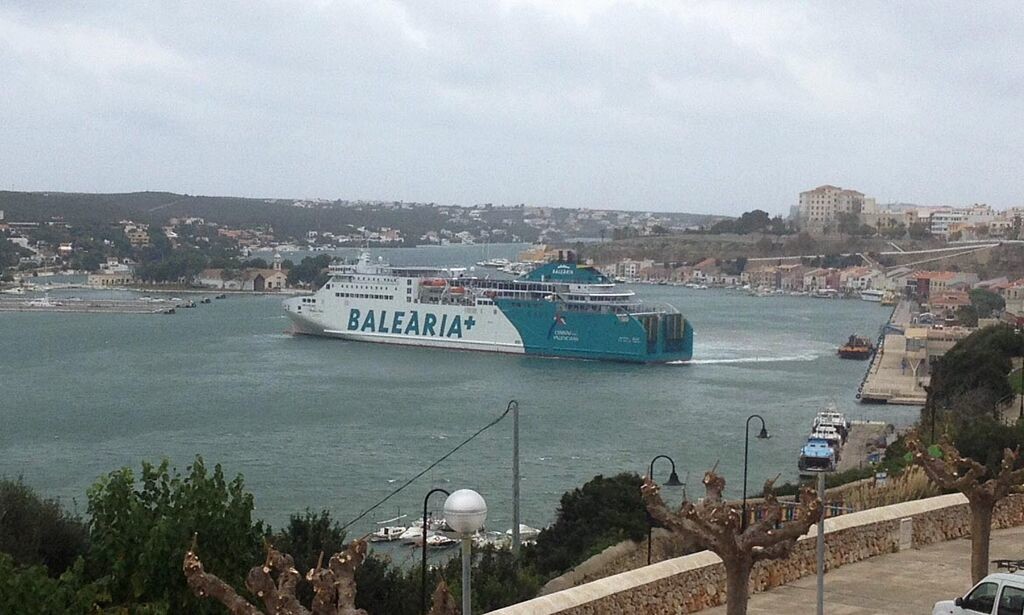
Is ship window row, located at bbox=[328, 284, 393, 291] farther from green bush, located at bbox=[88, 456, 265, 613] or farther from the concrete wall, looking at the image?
green bush, located at bbox=[88, 456, 265, 613]

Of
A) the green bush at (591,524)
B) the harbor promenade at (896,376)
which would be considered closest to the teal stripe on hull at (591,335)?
the harbor promenade at (896,376)

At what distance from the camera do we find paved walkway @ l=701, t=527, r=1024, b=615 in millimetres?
3252

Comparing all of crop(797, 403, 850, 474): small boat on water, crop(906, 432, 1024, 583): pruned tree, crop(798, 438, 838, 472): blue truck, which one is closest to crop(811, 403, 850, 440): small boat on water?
crop(797, 403, 850, 474): small boat on water

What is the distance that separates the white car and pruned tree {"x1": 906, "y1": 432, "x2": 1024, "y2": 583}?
1.88ft

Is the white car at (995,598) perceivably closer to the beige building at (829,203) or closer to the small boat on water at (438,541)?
the small boat on water at (438,541)

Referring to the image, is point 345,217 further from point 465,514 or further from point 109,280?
point 465,514

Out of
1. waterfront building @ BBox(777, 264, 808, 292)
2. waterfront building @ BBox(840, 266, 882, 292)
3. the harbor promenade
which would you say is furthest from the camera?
waterfront building @ BBox(777, 264, 808, 292)

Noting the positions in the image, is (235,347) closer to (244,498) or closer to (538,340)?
(538,340)

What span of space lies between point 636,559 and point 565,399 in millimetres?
10055

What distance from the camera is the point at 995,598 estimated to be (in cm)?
271

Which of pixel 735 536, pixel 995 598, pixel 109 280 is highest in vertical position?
pixel 735 536

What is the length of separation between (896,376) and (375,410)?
796cm

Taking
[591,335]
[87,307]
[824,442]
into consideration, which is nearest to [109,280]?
[87,307]

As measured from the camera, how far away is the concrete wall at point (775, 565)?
8.97 feet
